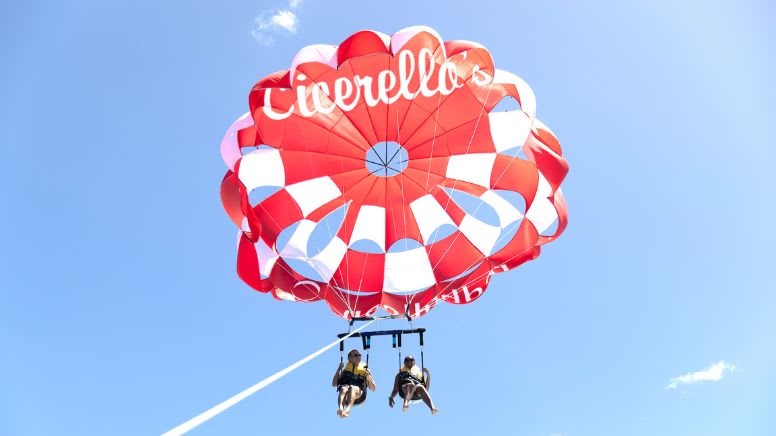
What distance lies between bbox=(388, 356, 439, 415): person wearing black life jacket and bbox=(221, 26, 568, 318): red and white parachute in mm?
1132

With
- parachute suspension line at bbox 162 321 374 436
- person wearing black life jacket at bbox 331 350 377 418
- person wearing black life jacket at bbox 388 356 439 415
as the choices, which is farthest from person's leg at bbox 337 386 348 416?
parachute suspension line at bbox 162 321 374 436

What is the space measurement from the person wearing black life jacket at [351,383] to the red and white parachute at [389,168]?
952mm

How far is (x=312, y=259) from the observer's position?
24.7 feet

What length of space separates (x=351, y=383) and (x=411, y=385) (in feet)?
2.24

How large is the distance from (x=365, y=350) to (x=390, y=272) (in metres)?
1.51

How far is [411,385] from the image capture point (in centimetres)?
623

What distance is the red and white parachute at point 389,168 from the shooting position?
21.2 feet

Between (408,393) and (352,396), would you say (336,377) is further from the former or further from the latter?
(408,393)

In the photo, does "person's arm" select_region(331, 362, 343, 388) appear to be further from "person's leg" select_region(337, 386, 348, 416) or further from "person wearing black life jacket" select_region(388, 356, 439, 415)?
"person wearing black life jacket" select_region(388, 356, 439, 415)

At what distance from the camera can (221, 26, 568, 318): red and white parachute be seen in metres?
6.46

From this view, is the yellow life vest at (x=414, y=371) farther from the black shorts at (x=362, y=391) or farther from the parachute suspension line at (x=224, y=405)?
the parachute suspension line at (x=224, y=405)

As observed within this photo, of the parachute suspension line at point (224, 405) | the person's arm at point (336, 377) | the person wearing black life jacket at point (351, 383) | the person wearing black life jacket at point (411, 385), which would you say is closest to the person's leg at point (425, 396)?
the person wearing black life jacket at point (411, 385)

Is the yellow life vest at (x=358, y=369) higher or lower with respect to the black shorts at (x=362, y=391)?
higher

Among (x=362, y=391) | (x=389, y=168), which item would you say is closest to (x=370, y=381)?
(x=362, y=391)
